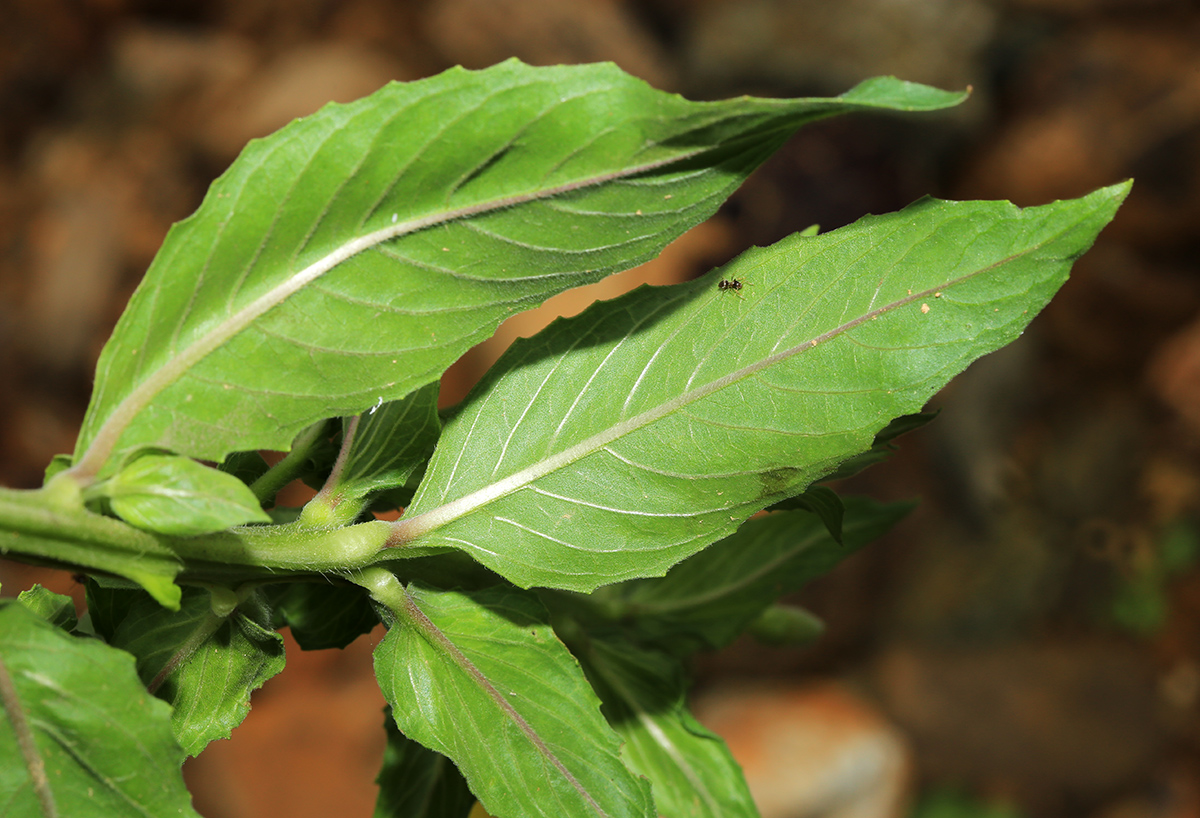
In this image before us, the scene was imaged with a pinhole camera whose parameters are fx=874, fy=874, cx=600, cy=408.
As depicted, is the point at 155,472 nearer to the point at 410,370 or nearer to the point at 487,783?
the point at 410,370

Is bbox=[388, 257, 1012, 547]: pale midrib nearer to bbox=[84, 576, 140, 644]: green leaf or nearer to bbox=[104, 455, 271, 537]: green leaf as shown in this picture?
bbox=[104, 455, 271, 537]: green leaf

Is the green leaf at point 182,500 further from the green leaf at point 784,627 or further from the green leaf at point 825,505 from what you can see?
the green leaf at point 784,627

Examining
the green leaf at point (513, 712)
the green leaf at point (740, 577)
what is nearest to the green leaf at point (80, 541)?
the green leaf at point (513, 712)

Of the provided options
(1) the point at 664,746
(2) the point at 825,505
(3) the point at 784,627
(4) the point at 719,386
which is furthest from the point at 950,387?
(4) the point at 719,386

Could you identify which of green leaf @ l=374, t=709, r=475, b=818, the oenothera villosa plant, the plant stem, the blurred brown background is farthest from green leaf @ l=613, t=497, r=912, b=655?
the blurred brown background

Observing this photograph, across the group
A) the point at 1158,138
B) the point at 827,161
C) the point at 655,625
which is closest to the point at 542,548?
the point at 655,625

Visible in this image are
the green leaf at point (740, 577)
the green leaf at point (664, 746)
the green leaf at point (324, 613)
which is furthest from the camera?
the green leaf at point (740, 577)

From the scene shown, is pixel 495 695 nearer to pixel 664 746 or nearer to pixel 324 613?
pixel 324 613
